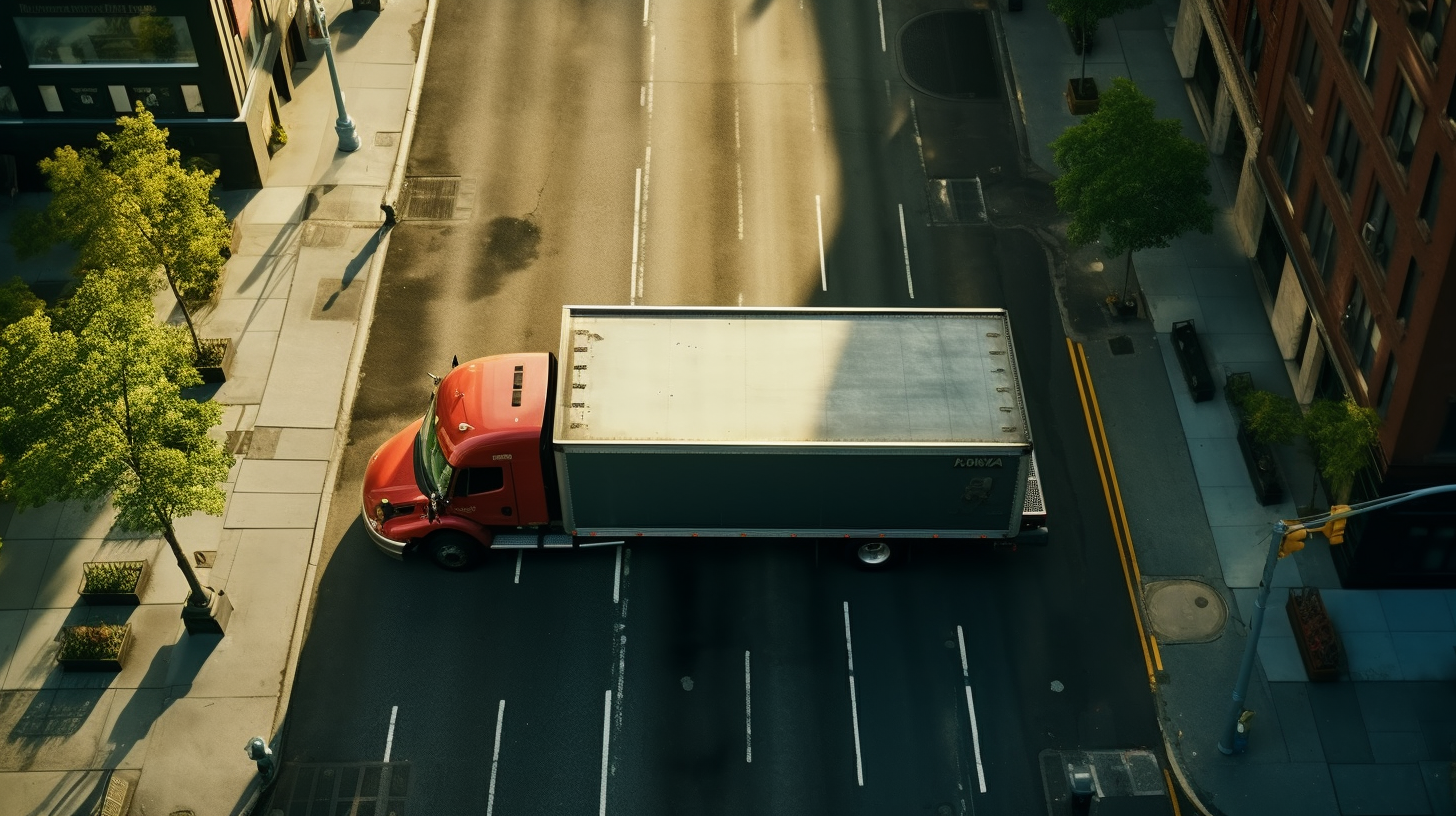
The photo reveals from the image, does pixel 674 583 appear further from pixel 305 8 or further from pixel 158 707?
pixel 305 8

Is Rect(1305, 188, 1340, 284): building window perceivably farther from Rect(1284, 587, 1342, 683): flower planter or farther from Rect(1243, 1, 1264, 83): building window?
Rect(1284, 587, 1342, 683): flower planter

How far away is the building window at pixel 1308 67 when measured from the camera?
40906 mm

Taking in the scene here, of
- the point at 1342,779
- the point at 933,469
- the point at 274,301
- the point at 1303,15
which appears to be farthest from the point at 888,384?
the point at 274,301

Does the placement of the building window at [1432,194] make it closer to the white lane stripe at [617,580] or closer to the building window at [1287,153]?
the building window at [1287,153]

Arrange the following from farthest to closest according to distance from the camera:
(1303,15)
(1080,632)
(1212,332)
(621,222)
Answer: (621,222), (1212,332), (1303,15), (1080,632)

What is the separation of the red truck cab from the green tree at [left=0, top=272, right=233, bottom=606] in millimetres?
4334

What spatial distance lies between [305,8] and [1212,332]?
3312 centimetres

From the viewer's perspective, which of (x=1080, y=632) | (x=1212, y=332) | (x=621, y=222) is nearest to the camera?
(x=1080, y=632)

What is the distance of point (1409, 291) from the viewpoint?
3444cm

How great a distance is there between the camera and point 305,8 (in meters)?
55.2

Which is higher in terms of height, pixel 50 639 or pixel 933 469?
pixel 933 469

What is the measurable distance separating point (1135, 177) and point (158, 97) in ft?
96.5

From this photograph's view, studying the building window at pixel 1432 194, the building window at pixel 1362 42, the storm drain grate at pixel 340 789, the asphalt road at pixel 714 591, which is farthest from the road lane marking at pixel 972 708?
the building window at pixel 1362 42

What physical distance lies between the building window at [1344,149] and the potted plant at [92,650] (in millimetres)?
31662
